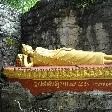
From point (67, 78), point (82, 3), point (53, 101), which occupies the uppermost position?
point (82, 3)

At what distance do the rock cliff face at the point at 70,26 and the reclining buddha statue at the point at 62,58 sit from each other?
134 cm

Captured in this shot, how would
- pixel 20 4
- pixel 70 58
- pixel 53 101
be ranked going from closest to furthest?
pixel 53 101
pixel 70 58
pixel 20 4

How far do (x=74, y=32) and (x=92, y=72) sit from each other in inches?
84.4

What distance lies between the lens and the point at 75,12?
20.4 feet

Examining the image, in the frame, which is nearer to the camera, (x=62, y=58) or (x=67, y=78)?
(x=67, y=78)

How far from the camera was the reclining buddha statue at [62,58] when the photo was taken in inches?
183

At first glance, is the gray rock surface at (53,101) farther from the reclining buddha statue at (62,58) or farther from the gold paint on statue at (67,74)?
the reclining buddha statue at (62,58)

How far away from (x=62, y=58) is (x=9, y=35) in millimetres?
1656

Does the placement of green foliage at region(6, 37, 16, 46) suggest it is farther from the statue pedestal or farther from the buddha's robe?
the statue pedestal

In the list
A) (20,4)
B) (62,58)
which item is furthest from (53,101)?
(20,4)

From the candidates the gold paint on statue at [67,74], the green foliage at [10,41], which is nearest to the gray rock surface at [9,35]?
the green foliage at [10,41]

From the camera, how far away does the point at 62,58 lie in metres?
4.66

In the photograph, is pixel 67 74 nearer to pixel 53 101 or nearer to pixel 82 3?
pixel 53 101

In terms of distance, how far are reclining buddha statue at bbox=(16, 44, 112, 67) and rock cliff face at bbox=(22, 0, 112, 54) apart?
1.34 meters
